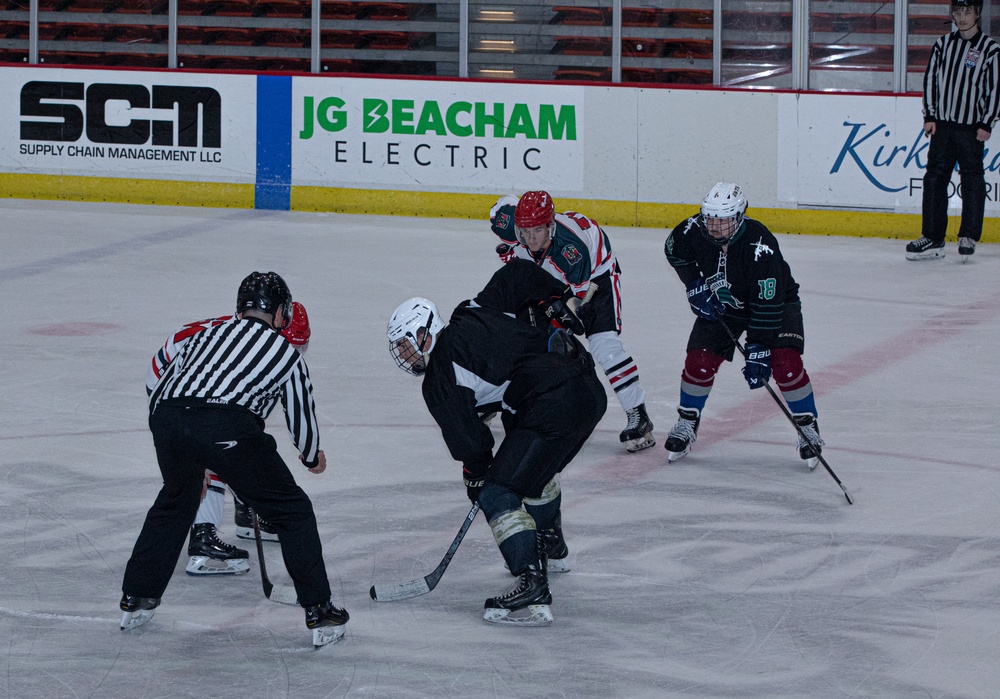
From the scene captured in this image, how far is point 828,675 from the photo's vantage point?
3.84 metres

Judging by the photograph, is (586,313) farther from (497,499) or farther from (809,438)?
(497,499)

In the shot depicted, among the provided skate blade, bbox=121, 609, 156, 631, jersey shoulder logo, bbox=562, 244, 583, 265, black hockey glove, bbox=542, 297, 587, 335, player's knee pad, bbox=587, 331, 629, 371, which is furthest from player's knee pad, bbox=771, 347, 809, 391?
skate blade, bbox=121, 609, 156, 631

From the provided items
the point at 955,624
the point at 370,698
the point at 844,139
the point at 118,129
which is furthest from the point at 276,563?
the point at 118,129

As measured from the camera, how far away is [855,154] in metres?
11.2

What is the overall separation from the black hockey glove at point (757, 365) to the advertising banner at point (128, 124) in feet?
24.1

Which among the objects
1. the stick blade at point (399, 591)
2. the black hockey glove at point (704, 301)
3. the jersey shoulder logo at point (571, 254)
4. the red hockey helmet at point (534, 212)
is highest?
the red hockey helmet at point (534, 212)

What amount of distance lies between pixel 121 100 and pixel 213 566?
848cm

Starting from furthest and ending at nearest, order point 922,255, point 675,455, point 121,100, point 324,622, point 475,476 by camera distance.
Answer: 1. point 121,100
2. point 922,255
3. point 675,455
4. point 475,476
5. point 324,622

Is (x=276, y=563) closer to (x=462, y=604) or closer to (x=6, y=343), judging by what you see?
(x=462, y=604)

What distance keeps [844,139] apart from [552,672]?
8092mm

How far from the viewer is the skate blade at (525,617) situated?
13.8ft

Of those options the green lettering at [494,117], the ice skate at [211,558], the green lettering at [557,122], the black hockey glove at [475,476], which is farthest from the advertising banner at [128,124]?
the black hockey glove at [475,476]

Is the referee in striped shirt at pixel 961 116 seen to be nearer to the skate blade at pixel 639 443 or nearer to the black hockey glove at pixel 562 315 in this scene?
the skate blade at pixel 639 443

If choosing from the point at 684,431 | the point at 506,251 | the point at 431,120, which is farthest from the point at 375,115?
the point at 684,431
